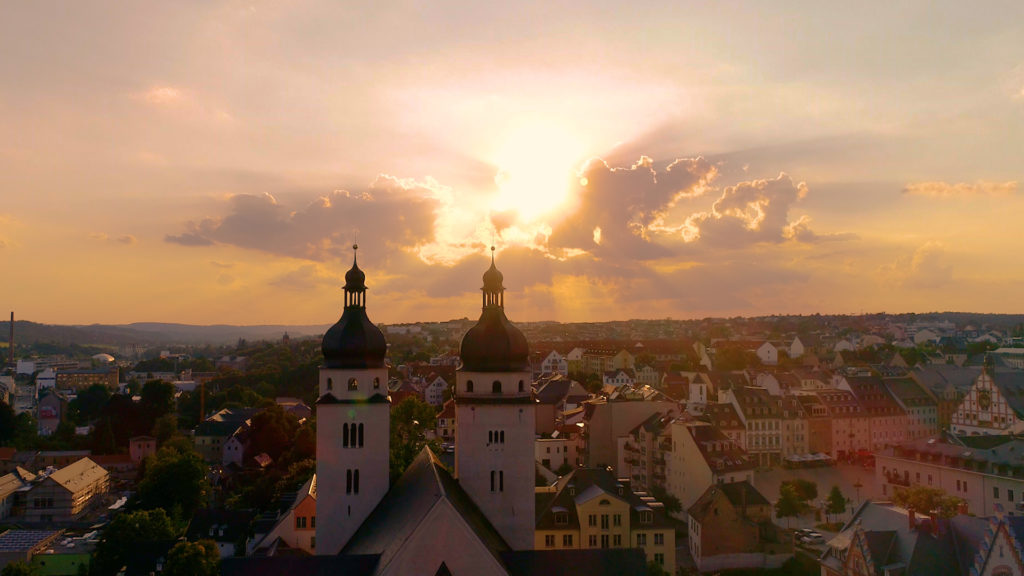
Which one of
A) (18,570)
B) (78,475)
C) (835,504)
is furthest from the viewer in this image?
(78,475)

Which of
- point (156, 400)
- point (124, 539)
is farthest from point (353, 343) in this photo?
point (156, 400)

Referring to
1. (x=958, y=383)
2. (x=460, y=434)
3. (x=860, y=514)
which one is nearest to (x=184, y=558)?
(x=460, y=434)

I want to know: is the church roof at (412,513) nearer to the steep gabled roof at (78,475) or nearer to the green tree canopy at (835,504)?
the green tree canopy at (835,504)

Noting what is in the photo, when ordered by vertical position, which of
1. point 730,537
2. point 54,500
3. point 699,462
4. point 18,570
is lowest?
point 54,500

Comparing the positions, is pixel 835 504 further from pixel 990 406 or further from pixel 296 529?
pixel 296 529

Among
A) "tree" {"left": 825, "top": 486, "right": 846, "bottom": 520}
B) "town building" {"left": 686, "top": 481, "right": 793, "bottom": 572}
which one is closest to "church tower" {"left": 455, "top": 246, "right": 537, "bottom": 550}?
"town building" {"left": 686, "top": 481, "right": 793, "bottom": 572}

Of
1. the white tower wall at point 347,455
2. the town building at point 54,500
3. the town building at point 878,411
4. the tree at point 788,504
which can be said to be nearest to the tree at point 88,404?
the town building at point 54,500
